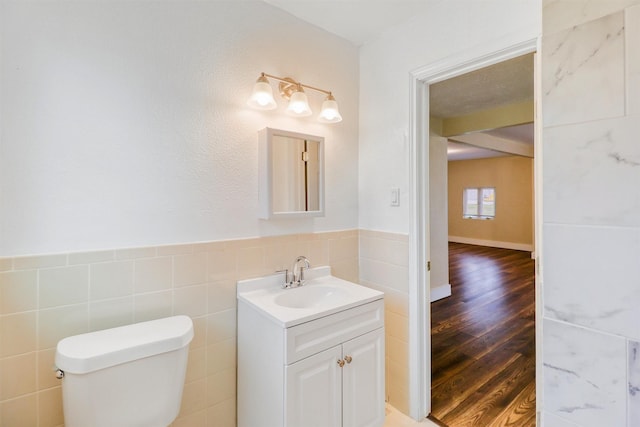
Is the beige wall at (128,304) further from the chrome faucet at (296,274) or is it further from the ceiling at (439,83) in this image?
the ceiling at (439,83)

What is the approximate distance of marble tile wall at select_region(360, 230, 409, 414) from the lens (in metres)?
1.84

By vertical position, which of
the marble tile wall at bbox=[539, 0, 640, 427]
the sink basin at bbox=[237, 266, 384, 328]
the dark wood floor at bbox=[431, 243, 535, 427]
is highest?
the marble tile wall at bbox=[539, 0, 640, 427]

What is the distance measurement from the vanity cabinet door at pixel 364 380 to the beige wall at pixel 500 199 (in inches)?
275

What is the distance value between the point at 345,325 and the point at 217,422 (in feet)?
2.73

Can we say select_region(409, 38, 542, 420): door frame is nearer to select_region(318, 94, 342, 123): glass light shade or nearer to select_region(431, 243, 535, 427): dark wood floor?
select_region(431, 243, 535, 427): dark wood floor

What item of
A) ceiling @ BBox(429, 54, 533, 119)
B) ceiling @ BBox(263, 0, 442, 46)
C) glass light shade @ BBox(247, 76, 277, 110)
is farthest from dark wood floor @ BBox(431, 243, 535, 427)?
ceiling @ BBox(263, 0, 442, 46)

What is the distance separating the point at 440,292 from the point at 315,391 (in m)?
3.10

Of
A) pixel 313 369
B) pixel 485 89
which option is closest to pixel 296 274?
pixel 313 369

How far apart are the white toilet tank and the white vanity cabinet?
34 centimetres

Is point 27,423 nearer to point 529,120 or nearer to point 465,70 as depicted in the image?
point 465,70

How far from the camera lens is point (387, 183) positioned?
6.32ft

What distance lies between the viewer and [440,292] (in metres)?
3.99

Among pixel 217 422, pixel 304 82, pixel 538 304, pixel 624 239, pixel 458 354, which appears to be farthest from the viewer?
pixel 458 354

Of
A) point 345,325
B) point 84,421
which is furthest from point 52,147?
point 345,325
